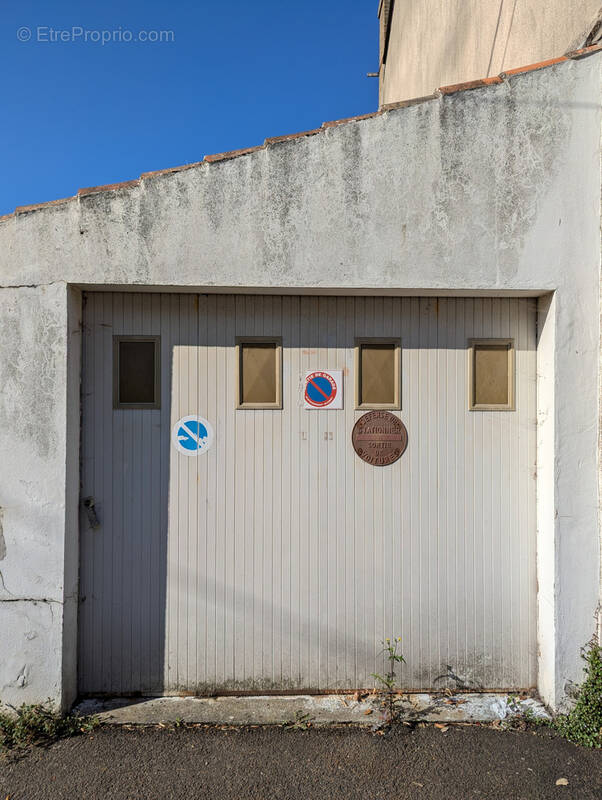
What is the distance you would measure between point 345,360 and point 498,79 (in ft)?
7.11

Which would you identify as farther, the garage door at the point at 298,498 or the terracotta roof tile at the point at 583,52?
the garage door at the point at 298,498

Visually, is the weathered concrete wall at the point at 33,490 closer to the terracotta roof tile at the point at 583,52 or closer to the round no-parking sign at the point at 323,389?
the round no-parking sign at the point at 323,389

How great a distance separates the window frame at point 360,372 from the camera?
4.09 meters

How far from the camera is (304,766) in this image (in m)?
3.34

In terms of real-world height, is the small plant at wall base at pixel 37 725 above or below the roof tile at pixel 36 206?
below

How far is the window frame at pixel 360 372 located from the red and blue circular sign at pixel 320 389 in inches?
7.0

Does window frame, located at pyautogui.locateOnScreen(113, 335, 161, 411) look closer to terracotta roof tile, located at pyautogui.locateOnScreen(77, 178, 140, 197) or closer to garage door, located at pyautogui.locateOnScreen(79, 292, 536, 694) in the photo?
garage door, located at pyautogui.locateOnScreen(79, 292, 536, 694)

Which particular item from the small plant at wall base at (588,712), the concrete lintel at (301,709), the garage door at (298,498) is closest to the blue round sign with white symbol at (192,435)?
the garage door at (298,498)

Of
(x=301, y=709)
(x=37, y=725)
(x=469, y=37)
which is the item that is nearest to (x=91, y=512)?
(x=37, y=725)

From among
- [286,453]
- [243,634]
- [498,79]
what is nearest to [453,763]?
[243,634]

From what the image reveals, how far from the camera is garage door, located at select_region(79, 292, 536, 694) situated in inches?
158

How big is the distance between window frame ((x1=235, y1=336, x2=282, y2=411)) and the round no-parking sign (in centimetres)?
20

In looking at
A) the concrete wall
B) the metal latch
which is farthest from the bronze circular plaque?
the metal latch

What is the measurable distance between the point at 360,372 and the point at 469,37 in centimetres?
512
